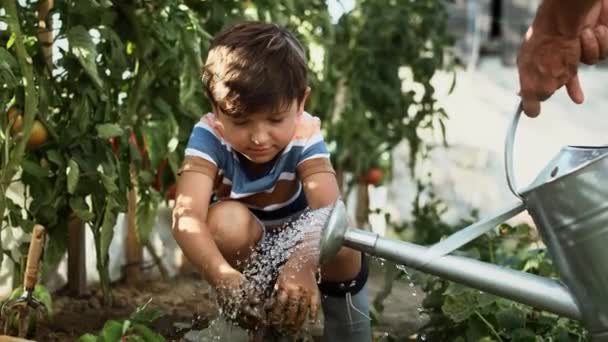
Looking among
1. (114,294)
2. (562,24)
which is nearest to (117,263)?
(114,294)

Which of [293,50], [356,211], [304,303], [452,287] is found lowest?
[356,211]

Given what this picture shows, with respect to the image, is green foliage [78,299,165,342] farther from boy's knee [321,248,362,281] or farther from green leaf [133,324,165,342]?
boy's knee [321,248,362,281]

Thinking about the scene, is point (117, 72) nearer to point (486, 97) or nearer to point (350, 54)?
point (350, 54)

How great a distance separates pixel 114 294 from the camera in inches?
118

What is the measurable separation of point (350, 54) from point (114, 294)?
3.65 feet

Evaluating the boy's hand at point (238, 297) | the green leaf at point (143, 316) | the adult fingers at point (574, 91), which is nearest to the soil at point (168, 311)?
the green leaf at point (143, 316)

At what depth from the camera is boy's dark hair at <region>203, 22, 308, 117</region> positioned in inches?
77.0

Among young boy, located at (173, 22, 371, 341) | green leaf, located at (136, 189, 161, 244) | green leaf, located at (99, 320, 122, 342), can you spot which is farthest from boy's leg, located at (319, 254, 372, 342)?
green leaf, located at (136, 189, 161, 244)

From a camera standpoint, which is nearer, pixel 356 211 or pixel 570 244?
pixel 570 244

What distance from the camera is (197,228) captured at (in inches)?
77.4

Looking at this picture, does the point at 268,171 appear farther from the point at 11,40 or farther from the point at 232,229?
the point at 11,40

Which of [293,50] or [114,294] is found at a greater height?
[293,50]

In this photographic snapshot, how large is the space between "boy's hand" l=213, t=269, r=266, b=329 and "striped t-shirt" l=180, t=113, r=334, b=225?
26 cm

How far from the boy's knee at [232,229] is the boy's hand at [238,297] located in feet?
0.46
